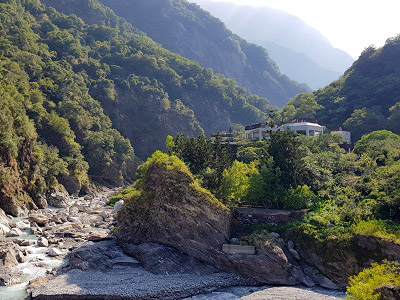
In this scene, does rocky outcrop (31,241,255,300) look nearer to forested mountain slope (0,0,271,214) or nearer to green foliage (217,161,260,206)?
green foliage (217,161,260,206)

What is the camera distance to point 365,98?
3374 inches

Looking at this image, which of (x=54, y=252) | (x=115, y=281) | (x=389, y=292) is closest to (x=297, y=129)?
(x=54, y=252)

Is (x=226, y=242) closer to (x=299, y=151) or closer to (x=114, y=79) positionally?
(x=299, y=151)

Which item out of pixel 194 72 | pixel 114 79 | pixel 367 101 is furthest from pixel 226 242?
pixel 194 72

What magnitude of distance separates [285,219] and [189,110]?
8761 cm

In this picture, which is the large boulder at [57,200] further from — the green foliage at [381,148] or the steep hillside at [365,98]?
the steep hillside at [365,98]

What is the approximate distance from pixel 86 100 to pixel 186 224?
2638 inches

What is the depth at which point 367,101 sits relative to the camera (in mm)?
84438

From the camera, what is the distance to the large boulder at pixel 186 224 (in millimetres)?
27953

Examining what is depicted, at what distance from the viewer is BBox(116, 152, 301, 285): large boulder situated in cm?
2795

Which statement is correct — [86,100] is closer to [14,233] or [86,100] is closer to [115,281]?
[14,233]

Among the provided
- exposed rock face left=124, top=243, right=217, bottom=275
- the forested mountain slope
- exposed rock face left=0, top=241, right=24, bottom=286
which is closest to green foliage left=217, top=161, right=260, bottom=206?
exposed rock face left=124, top=243, right=217, bottom=275

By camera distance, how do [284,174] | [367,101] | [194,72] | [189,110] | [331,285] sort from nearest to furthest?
1. [331,285]
2. [284,174]
3. [367,101]
4. [189,110]
5. [194,72]

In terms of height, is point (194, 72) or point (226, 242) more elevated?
point (194, 72)
